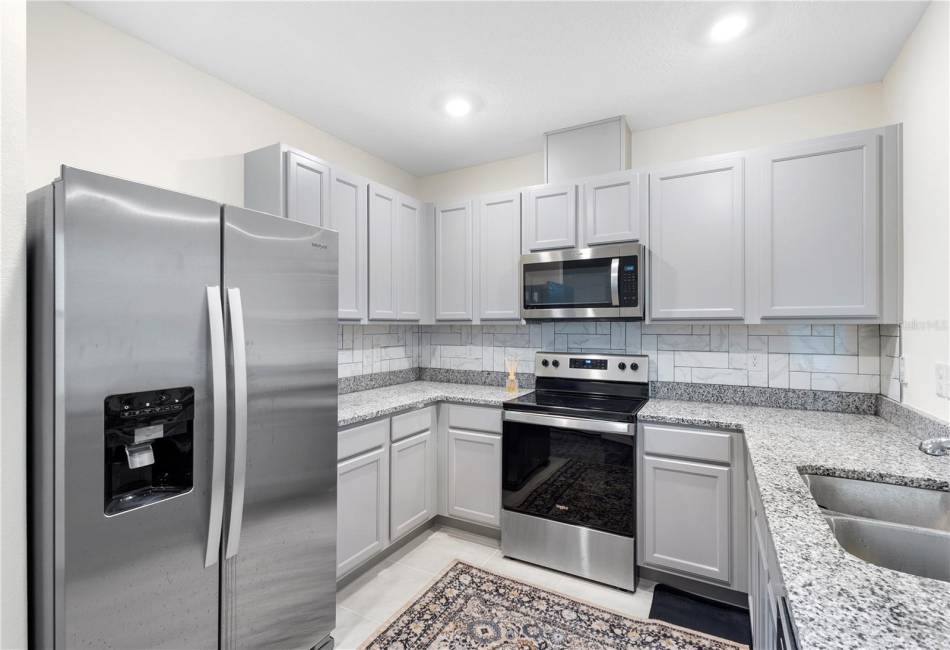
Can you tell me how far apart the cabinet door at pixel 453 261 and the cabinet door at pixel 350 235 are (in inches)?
27.1

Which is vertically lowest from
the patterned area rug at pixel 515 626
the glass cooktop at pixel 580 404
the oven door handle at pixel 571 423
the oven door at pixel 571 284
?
the patterned area rug at pixel 515 626

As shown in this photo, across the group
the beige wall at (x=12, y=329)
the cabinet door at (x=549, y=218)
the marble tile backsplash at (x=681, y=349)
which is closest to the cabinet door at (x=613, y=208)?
the cabinet door at (x=549, y=218)

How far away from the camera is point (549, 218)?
290 cm

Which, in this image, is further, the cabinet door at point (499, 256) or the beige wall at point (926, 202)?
the cabinet door at point (499, 256)

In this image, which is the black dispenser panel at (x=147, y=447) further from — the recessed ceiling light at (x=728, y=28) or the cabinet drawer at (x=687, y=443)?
the recessed ceiling light at (x=728, y=28)

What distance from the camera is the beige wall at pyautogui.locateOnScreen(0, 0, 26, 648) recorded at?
1.09 m

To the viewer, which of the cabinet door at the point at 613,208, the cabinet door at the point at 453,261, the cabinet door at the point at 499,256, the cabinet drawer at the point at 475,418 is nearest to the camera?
the cabinet door at the point at 613,208

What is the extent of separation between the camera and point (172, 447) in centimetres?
139

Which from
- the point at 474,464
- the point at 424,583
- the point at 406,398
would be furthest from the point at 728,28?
the point at 424,583

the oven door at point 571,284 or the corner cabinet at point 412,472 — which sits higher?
the oven door at point 571,284

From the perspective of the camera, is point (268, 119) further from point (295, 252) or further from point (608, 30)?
point (608, 30)

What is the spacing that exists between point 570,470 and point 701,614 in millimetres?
871

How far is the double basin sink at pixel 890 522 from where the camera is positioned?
1.08m

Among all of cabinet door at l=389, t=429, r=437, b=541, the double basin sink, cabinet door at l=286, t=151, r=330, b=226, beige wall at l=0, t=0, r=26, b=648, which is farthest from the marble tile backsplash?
beige wall at l=0, t=0, r=26, b=648
